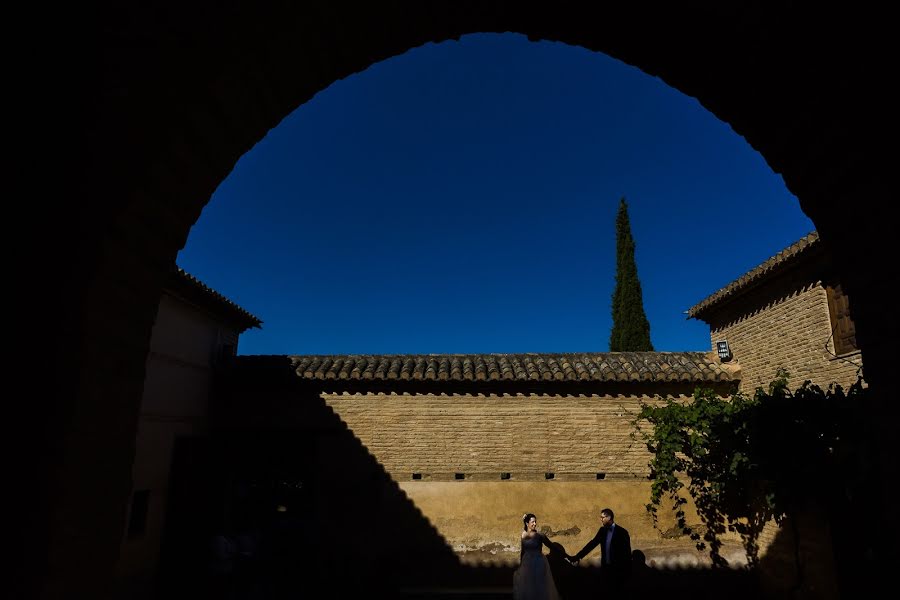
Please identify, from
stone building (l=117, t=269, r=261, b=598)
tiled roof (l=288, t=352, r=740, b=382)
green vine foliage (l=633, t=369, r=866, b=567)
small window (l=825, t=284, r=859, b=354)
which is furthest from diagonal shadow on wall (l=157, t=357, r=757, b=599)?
small window (l=825, t=284, r=859, b=354)

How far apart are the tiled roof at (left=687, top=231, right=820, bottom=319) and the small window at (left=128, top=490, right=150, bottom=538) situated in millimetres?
10675

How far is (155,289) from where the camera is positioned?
2242 millimetres

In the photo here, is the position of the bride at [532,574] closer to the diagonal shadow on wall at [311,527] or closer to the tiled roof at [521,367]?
the diagonal shadow on wall at [311,527]

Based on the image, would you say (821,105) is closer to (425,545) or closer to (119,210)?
(119,210)

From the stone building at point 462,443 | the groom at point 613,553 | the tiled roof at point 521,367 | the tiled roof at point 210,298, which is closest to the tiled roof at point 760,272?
the tiled roof at point 521,367

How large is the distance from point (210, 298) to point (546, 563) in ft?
25.3

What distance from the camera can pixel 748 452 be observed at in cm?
751

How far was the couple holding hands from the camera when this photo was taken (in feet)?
21.3

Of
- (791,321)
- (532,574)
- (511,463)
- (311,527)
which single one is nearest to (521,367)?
(511,463)

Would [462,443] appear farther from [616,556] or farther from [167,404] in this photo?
[167,404]

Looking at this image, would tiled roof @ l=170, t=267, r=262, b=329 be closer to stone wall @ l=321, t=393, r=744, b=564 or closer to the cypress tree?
stone wall @ l=321, t=393, r=744, b=564

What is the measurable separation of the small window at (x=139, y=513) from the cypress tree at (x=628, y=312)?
60.1ft

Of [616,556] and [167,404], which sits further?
[167,404]

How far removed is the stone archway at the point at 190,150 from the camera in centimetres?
182
